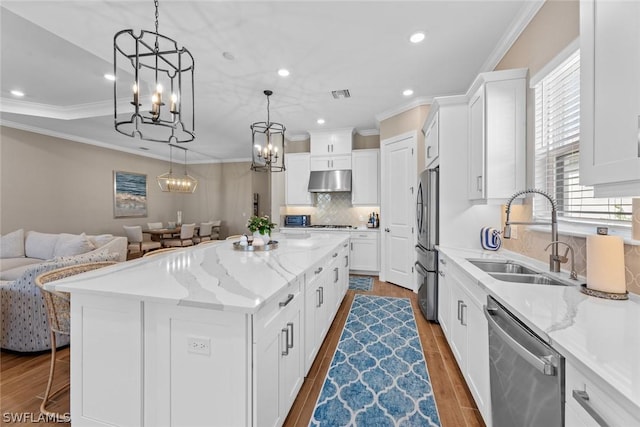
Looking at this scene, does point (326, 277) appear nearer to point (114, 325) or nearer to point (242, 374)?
point (242, 374)

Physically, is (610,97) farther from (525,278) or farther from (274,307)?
(274,307)

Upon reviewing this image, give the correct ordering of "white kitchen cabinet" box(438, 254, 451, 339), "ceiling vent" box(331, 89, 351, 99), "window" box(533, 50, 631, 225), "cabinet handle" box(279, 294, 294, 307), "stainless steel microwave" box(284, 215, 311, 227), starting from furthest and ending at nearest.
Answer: "stainless steel microwave" box(284, 215, 311, 227), "ceiling vent" box(331, 89, 351, 99), "white kitchen cabinet" box(438, 254, 451, 339), "window" box(533, 50, 631, 225), "cabinet handle" box(279, 294, 294, 307)

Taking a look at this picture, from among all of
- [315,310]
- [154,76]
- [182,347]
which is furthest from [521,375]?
[154,76]

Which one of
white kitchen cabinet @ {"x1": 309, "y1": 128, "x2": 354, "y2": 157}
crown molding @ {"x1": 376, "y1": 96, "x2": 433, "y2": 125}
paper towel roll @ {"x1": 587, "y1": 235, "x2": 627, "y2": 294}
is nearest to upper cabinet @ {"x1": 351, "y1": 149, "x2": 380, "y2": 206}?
white kitchen cabinet @ {"x1": 309, "y1": 128, "x2": 354, "y2": 157}

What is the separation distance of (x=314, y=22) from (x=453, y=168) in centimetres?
195

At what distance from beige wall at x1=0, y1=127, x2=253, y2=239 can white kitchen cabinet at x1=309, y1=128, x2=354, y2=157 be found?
3919 millimetres

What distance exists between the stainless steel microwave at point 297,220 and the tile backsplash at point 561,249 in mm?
3654

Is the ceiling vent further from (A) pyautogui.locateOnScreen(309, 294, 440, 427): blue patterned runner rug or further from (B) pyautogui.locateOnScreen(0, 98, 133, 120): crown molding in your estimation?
(B) pyautogui.locateOnScreen(0, 98, 133, 120): crown molding

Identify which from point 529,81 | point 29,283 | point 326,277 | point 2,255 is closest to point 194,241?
point 2,255

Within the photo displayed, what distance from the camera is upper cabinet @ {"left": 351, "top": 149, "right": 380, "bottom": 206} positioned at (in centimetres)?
502

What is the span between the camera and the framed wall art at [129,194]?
21.6ft

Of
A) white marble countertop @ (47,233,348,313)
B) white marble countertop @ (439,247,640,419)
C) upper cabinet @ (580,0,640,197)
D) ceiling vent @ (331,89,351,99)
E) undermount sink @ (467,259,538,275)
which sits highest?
ceiling vent @ (331,89,351,99)

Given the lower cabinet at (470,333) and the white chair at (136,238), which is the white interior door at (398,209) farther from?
the white chair at (136,238)

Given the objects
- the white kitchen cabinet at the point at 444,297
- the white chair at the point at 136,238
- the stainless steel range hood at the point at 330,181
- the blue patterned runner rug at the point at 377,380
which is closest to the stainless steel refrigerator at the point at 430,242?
the white kitchen cabinet at the point at 444,297
